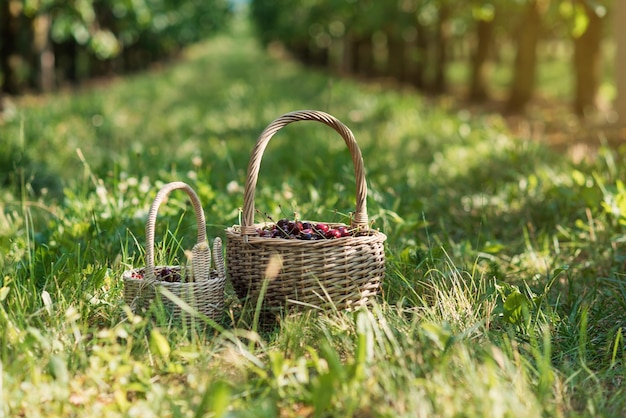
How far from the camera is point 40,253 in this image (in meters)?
3.57

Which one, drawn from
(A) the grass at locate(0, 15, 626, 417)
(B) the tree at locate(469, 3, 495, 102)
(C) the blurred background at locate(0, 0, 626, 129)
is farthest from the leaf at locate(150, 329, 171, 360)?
(B) the tree at locate(469, 3, 495, 102)

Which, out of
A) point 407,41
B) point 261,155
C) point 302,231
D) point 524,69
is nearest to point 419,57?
point 407,41

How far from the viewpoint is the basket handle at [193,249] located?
3.02m

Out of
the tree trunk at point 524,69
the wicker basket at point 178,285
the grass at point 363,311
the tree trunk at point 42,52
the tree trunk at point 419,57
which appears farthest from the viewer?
the tree trunk at point 419,57

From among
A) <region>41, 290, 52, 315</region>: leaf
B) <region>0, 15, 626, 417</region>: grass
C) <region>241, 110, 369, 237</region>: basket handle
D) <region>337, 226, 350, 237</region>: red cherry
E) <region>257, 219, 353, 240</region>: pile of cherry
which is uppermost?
<region>241, 110, 369, 237</region>: basket handle

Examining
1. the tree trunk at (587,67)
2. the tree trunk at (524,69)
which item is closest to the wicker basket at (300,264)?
the tree trunk at (587,67)

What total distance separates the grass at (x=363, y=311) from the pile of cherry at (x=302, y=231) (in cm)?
33

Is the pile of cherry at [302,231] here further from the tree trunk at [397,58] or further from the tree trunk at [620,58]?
the tree trunk at [397,58]

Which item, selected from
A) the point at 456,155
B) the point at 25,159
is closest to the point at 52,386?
the point at 25,159

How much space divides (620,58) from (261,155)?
731 cm

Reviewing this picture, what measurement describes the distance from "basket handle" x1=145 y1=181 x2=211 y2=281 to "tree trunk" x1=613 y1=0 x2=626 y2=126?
7.31m

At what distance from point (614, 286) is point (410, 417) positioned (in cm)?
198

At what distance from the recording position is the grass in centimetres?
246

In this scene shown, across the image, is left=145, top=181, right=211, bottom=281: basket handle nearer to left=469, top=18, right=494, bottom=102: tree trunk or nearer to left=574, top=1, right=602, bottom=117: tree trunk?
left=574, top=1, right=602, bottom=117: tree trunk
